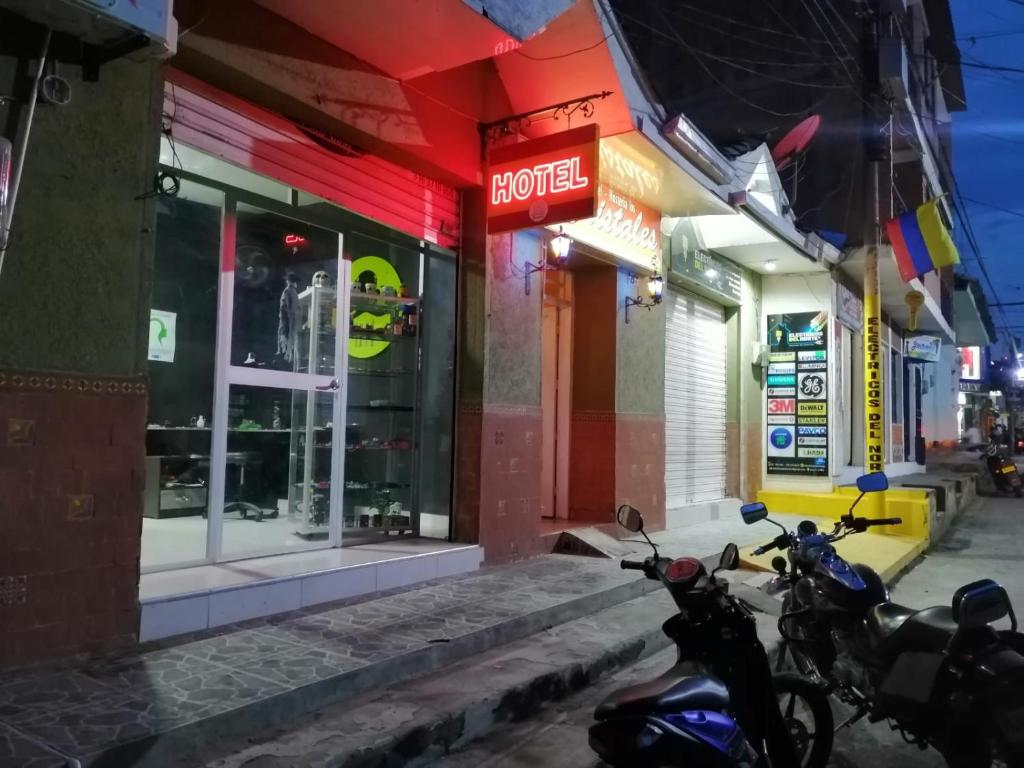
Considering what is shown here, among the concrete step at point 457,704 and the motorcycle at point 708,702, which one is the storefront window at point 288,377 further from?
the motorcycle at point 708,702

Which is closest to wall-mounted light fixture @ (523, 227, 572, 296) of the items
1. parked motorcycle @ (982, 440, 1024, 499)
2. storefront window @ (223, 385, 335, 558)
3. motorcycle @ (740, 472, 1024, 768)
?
storefront window @ (223, 385, 335, 558)

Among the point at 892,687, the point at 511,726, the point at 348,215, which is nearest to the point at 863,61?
the point at 348,215

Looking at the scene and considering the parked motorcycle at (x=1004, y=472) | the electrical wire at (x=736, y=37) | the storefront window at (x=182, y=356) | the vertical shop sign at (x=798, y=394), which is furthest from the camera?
the parked motorcycle at (x=1004, y=472)

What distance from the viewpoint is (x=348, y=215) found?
22.1ft

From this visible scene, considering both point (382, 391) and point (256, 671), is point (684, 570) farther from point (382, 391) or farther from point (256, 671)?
point (382, 391)

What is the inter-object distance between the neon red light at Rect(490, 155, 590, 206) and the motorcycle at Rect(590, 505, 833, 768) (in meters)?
4.02

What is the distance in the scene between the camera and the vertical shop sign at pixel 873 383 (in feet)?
32.4

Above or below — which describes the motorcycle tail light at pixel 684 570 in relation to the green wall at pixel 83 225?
below

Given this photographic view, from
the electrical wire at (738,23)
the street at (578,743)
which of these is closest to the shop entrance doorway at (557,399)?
the street at (578,743)

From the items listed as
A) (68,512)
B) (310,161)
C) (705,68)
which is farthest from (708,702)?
(705,68)

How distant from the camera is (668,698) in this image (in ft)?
7.89

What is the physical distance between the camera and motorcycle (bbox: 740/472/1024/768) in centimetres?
320

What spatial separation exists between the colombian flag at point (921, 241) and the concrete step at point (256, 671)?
7978mm

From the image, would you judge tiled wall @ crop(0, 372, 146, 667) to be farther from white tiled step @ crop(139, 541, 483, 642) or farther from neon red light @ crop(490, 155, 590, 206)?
neon red light @ crop(490, 155, 590, 206)
